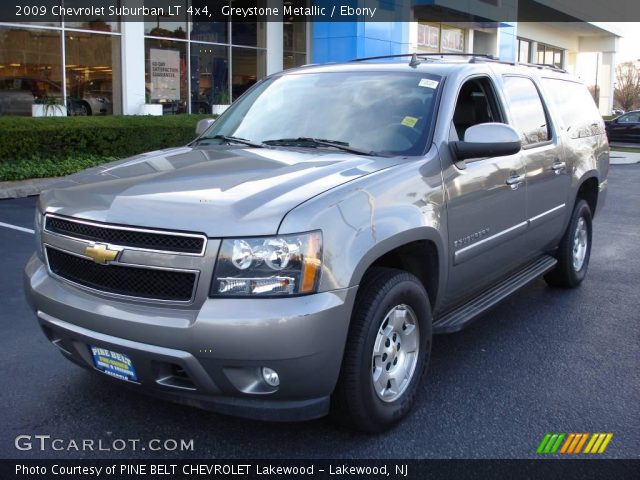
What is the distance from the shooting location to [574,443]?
3486mm

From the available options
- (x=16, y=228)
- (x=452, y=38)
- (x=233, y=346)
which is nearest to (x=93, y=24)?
(x=16, y=228)

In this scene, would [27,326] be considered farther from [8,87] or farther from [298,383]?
[8,87]

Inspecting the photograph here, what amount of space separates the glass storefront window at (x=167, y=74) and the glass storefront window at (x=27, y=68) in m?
2.35

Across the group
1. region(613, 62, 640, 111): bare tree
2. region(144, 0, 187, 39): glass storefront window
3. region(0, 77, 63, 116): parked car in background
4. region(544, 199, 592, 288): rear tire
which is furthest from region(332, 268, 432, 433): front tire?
region(613, 62, 640, 111): bare tree

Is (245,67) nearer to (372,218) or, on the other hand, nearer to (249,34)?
(249,34)

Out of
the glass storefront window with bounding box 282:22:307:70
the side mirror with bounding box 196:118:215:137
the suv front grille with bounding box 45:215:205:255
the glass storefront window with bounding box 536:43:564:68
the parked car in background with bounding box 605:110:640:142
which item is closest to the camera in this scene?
the suv front grille with bounding box 45:215:205:255

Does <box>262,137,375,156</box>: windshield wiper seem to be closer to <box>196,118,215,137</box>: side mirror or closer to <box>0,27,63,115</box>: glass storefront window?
<box>196,118,215,137</box>: side mirror

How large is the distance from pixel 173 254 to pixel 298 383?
0.79 m

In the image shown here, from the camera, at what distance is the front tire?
127 inches

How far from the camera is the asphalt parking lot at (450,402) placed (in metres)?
3.44

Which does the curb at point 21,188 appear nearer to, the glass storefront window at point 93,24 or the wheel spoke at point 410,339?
the glass storefront window at point 93,24

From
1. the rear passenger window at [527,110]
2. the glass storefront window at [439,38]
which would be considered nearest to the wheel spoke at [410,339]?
the rear passenger window at [527,110]

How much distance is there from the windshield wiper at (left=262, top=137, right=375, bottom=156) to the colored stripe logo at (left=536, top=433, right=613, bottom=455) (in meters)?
1.82

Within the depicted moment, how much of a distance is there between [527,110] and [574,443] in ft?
8.90
